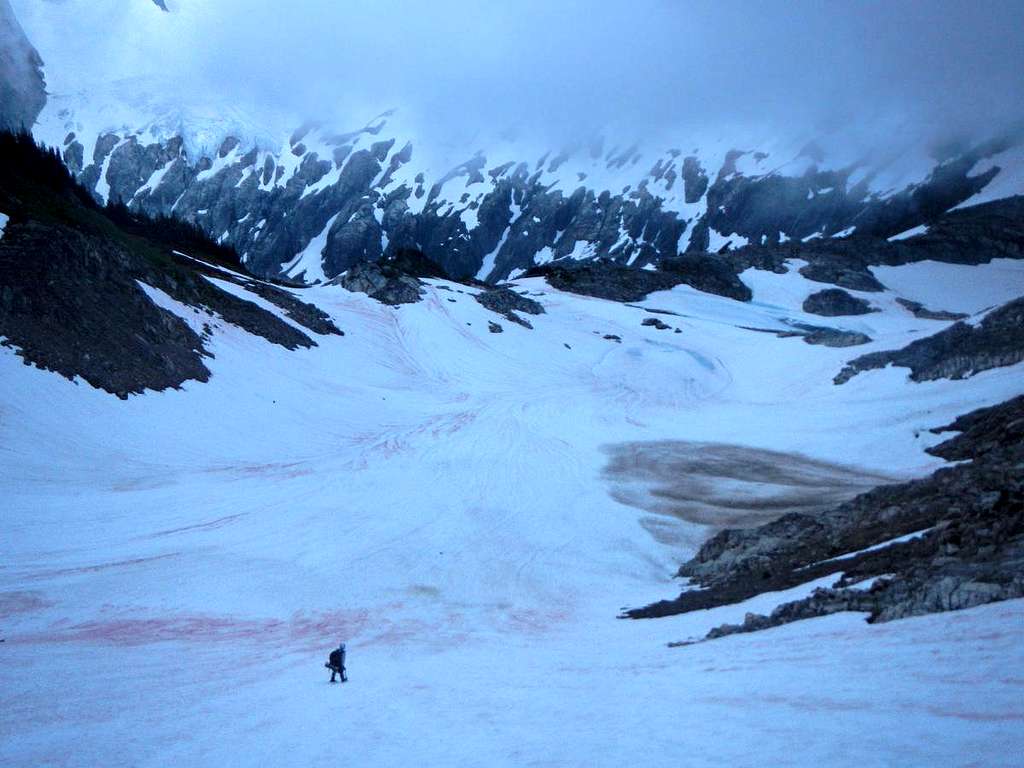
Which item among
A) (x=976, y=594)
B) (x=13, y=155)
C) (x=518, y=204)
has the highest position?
(x=518, y=204)

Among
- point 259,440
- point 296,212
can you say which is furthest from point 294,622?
point 296,212

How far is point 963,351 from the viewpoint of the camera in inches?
1431

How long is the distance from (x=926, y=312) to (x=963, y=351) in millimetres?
56026

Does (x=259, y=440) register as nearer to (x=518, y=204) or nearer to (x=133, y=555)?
(x=133, y=555)

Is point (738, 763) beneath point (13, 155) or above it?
beneath

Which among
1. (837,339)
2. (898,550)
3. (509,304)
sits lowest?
(898,550)

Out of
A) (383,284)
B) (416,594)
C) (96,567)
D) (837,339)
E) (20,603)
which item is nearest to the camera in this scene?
(20,603)

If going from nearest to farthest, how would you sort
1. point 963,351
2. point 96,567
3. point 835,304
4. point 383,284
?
1. point 96,567
2. point 963,351
3. point 383,284
4. point 835,304

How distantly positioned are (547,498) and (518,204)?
165 meters

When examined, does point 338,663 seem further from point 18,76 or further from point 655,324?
point 18,76

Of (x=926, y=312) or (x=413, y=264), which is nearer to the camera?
(x=413, y=264)

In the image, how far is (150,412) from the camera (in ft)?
89.7

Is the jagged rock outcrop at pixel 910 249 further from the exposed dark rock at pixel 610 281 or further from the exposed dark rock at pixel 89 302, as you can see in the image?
the exposed dark rock at pixel 89 302

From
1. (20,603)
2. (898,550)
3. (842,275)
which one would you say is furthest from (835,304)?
(20,603)
